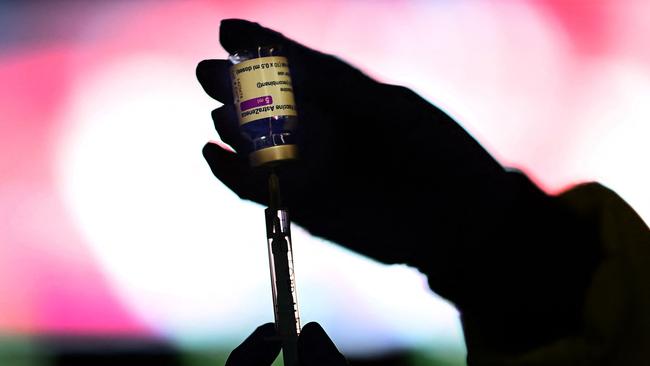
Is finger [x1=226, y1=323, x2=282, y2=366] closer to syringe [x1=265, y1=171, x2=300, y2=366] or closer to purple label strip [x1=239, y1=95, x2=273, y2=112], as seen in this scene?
syringe [x1=265, y1=171, x2=300, y2=366]

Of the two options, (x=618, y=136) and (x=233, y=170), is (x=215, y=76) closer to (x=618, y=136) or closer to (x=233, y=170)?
(x=233, y=170)

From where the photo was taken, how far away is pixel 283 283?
1.20 metres

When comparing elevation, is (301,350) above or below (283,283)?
below

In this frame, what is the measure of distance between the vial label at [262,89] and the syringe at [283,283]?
6.7 inches

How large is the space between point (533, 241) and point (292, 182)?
0.49 metres

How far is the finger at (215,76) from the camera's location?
4.43ft

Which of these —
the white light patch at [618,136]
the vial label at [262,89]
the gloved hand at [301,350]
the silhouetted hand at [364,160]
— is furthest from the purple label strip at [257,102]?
the white light patch at [618,136]

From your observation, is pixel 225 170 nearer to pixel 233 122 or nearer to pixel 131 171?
pixel 233 122

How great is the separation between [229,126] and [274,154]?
150 millimetres

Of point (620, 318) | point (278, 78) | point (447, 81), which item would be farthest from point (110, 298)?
point (620, 318)

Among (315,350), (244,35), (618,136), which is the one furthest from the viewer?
(618,136)

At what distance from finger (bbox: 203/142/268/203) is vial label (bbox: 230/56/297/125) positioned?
0.51ft

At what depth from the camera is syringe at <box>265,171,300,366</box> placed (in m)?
1.20

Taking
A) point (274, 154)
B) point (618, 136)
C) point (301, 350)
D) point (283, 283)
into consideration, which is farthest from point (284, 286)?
point (618, 136)
